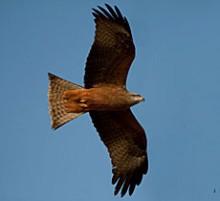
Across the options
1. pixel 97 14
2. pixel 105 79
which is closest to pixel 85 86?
pixel 105 79

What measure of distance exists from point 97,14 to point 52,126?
139cm

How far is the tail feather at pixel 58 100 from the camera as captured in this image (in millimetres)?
9875

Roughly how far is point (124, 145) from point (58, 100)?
1.12m

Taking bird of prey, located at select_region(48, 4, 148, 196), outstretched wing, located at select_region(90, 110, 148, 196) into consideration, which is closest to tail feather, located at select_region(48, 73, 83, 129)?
bird of prey, located at select_region(48, 4, 148, 196)

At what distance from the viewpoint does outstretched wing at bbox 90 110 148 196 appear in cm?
1030

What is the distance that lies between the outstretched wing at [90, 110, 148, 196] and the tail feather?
1.73 feet

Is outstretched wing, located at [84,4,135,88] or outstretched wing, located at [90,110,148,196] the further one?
outstretched wing, located at [90,110,148,196]

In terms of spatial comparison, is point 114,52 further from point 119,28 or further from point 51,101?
point 51,101

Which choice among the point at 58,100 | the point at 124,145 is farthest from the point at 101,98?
the point at 124,145

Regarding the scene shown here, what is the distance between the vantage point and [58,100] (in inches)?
392

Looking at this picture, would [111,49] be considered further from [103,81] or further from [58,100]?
[58,100]

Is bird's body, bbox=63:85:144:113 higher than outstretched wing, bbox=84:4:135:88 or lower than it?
lower

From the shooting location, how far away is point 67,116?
32.5ft

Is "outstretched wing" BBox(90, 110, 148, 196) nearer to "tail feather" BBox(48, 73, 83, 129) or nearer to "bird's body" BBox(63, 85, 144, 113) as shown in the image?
"bird's body" BBox(63, 85, 144, 113)
